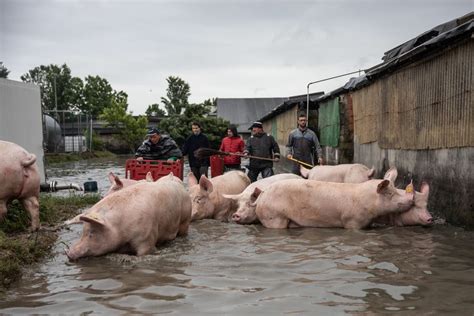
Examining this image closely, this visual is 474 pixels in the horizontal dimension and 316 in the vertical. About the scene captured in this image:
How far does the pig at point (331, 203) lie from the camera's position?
24.8 feet

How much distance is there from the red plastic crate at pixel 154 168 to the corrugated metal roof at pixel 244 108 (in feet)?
119

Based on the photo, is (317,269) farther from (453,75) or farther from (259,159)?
(259,159)

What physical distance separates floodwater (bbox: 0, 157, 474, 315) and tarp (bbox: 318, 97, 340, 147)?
8.61m

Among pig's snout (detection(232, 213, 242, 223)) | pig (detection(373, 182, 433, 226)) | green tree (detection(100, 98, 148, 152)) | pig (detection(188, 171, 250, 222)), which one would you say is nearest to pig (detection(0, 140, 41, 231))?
pig (detection(188, 171, 250, 222))

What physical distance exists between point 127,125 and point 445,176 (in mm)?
40675

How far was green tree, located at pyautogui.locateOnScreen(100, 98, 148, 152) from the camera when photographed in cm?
4647

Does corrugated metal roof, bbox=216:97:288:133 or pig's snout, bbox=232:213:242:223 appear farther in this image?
corrugated metal roof, bbox=216:97:288:133

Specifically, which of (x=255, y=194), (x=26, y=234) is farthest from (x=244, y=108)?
(x=26, y=234)

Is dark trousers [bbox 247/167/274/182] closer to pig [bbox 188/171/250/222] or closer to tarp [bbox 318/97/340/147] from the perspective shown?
pig [bbox 188/171/250/222]

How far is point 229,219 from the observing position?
891cm

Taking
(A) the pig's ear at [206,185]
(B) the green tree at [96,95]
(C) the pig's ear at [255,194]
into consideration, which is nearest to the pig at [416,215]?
(C) the pig's ear at [255,194]

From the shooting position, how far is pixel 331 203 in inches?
302

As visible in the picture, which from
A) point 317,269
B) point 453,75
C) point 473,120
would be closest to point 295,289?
point 317,269

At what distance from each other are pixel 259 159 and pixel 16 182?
5564mm
